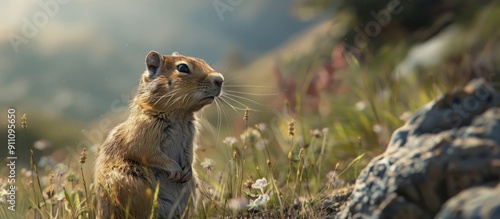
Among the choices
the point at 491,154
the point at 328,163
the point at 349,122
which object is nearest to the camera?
the point at 491,154

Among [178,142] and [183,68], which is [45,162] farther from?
[183,68]

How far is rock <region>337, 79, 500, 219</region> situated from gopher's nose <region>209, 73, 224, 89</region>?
1675mm

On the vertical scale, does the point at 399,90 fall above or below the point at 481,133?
above

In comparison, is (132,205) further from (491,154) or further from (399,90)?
(399,90)

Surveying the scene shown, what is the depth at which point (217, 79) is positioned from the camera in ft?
15.0

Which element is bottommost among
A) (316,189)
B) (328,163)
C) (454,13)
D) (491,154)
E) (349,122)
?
(491,154)

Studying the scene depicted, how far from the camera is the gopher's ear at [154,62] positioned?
187 inches

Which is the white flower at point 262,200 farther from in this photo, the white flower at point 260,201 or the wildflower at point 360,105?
the wildflower at point 360,105

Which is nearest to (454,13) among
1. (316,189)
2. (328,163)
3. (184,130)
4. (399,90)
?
(399,90)

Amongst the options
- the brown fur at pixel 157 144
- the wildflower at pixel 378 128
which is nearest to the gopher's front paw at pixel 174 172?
the brown fur at pixel 157 144

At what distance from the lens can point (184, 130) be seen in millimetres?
4598

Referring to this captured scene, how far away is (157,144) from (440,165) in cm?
212

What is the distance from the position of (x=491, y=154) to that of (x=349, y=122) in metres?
4.11

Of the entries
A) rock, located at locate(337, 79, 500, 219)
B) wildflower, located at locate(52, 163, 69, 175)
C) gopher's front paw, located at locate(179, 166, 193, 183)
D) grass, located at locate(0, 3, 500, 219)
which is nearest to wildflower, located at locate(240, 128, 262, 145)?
grass, located at locate(0, 3, 500, 219)
